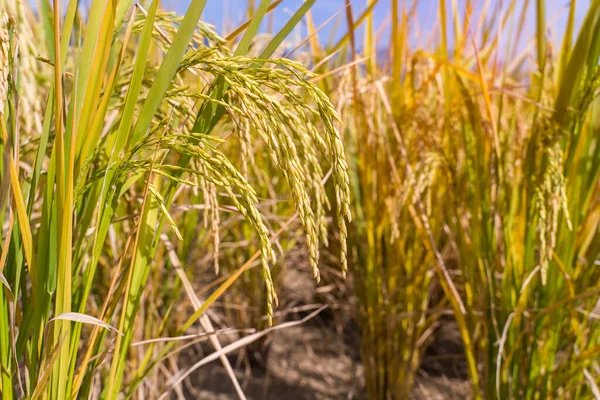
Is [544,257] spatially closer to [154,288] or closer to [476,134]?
[476,134]

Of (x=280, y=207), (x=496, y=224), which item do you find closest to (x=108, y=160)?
(x=496, y=224)

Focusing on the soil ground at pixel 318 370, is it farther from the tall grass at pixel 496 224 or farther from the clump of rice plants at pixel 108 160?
the clump of rice plants at pixel 108 160

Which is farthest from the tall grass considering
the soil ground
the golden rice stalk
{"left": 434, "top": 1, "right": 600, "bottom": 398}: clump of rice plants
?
the golden rice stalk

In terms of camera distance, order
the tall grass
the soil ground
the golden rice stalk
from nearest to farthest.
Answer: the golden rice stalk
the tall grass
the soil ground

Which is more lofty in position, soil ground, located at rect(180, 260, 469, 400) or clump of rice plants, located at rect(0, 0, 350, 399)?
clump of rice plants, located at rect(0, 0, 350, 399)

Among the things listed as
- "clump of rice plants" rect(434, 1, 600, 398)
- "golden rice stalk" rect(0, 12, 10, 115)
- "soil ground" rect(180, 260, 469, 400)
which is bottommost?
"soil ground" rect(180, 260, 469, 400)

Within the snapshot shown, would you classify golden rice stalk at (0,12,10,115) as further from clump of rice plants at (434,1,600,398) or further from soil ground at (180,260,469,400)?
soil ground at (180,260,469,400)

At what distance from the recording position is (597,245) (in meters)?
1.04

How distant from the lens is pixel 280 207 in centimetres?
203

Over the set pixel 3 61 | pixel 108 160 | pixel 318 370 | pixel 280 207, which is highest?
pixel 3 61

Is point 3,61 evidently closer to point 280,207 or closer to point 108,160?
Result: point 108,160

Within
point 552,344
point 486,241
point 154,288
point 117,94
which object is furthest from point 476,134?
point 154,288

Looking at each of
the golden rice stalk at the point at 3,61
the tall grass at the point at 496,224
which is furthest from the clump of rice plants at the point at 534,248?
the golden rice stalk at the point at 3,61

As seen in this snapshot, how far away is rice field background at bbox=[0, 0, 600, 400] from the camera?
536 mm
